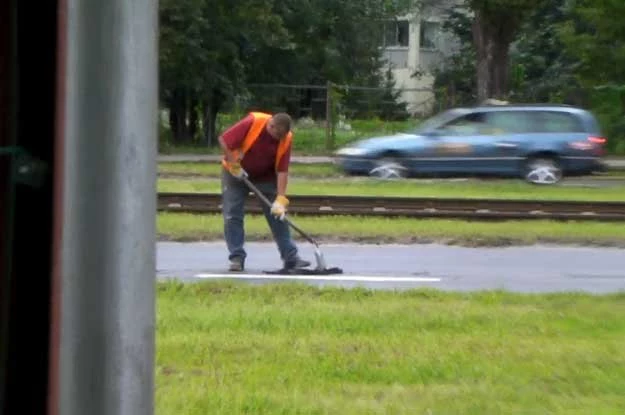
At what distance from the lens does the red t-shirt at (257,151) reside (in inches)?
472

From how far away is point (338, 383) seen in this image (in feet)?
23.0

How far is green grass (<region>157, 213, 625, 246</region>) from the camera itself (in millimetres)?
15898

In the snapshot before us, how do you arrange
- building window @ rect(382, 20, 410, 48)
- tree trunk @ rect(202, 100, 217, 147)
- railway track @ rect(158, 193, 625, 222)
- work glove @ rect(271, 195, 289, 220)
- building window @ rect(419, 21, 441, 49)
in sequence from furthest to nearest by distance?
building window @ rect(419, 21, 441, 49) → building window @ rect(382, 20, 410, 48) → tree trunk @ rect(202, 100, 217, 147) → railway track @ rect(158, 193, 625, 222) → work glove @ rect(271, 195, 289, 220)

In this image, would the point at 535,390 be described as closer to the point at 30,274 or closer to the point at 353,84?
the point at 30,274

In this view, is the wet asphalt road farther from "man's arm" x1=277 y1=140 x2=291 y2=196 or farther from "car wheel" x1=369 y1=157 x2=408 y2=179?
"car wheel" x1=369 y1=157 x2=408 y2=179

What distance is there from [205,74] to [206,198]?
66.6 ft

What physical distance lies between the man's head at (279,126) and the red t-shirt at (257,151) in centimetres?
11

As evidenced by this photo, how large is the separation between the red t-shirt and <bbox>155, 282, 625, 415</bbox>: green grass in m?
1.78

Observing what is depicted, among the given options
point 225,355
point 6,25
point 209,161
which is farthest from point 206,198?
point 6,25

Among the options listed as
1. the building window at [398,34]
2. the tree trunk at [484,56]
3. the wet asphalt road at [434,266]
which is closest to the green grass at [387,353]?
the wet asphalt road at [434,266]

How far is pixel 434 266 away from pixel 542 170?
1279cm

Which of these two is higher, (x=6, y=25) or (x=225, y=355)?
(x=6, y=25)

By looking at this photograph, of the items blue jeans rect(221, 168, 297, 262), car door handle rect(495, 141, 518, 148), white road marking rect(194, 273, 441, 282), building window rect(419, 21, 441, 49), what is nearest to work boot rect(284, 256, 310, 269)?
blue jeans rect(221, 168, 297, 262)

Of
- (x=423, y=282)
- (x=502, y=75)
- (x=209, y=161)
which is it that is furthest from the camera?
(x=502, y=75)
